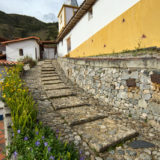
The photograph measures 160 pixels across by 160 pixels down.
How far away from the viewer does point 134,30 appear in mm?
4414

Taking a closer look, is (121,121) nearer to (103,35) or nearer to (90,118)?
(90,118)

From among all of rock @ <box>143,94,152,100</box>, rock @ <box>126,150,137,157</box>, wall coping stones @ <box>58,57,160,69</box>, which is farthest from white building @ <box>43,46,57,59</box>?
rock @ <box>126,150,137,157</box>

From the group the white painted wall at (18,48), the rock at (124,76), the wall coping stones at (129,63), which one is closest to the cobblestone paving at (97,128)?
the rock at (124,76)

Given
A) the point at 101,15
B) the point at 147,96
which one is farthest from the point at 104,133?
the point at 101,15

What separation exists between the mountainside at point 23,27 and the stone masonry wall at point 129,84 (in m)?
29.0

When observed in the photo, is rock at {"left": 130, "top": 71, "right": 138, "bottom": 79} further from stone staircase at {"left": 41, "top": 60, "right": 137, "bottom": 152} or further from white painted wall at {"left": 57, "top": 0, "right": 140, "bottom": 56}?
white painted wall at {"left": 57, "top": 0, "right": 140, "bottom": 56}

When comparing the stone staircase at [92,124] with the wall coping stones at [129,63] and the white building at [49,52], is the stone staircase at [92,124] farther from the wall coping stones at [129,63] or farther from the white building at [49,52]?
the white building at [49,52]

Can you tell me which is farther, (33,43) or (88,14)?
(33,43)

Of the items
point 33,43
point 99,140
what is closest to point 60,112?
point 99,140

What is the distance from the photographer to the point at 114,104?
12.5 ft

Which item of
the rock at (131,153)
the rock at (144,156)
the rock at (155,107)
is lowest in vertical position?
the rock at (131,153)

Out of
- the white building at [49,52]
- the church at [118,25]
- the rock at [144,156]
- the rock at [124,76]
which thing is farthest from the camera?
the white building at [49,52]

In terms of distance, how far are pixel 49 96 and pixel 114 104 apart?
2.38 metres

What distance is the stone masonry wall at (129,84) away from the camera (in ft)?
8.85
